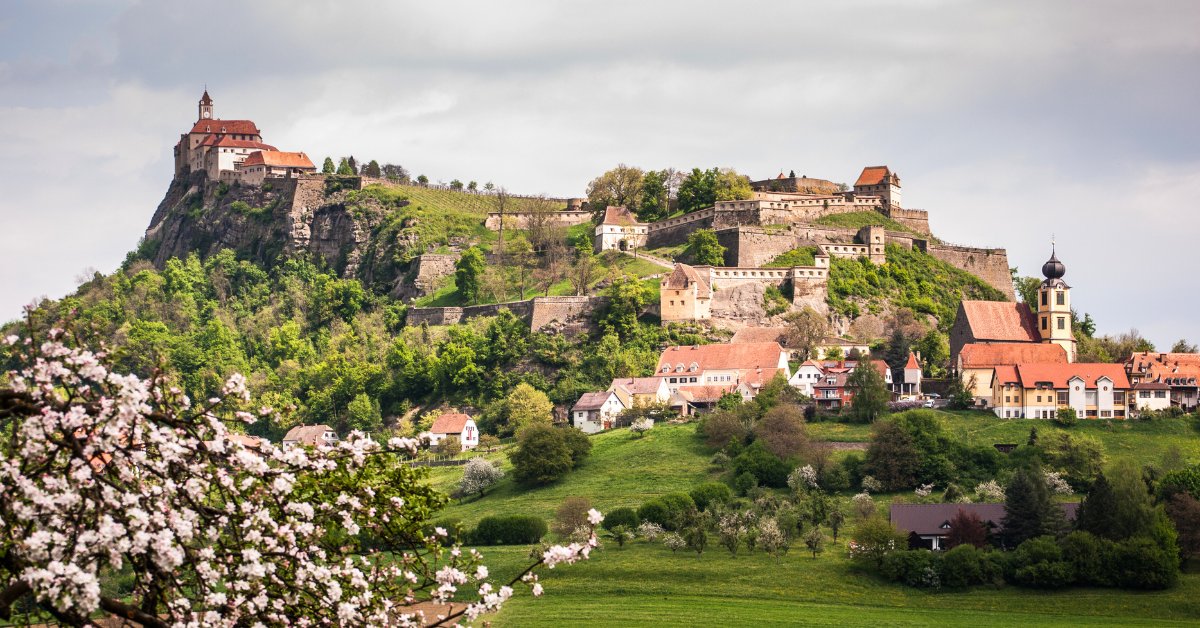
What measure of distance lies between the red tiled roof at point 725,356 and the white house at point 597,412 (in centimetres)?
451

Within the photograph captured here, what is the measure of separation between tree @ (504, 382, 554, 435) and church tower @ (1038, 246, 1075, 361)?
31.7 m

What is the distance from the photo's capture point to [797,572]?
181 feet

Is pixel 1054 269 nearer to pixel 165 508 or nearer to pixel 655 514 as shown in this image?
pixel 655 514

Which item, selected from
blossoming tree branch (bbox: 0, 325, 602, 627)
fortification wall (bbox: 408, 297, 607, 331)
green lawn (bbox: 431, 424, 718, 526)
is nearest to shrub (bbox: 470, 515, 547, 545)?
green lawn (bbox: 431, 424, 718, 526)

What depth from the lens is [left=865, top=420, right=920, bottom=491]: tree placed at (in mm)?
67000

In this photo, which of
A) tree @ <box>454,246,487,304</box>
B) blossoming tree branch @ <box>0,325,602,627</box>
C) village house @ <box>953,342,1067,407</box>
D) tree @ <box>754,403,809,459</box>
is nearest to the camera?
blossoming tree branch @ <box>0,325,602,627</box>

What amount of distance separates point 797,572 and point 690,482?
48.1 ft

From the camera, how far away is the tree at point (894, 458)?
220 ft

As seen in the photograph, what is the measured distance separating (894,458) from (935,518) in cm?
809

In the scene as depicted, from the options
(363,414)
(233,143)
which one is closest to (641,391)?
(363,414)

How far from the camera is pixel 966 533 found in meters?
57.5

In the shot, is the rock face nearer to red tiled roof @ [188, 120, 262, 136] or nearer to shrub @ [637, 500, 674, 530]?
red tiled roof @ [188, 120, 262, 136]

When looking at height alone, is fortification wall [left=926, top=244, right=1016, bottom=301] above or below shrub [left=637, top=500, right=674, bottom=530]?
above

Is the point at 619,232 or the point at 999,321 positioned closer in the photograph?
the point at 999,321
